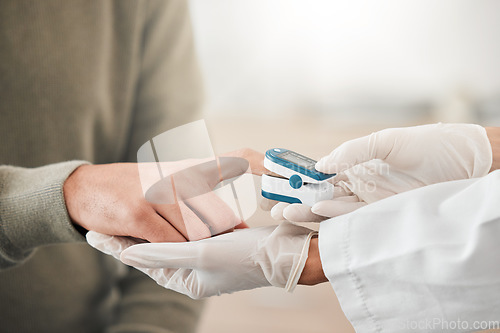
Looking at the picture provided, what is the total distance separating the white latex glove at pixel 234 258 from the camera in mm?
539

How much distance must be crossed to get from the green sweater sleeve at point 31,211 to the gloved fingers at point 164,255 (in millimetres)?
206

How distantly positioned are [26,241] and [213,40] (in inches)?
47.2

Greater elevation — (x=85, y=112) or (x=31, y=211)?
(x=85, y=112)

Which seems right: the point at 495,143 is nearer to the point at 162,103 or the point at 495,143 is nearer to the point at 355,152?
the point at 355,152

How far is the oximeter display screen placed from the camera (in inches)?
21.4

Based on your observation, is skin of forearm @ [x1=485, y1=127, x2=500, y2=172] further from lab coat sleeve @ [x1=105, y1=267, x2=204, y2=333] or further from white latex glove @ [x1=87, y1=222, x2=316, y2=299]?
lab coat sleeve @ [x1=105, y1=267, x2=204, y2=333]

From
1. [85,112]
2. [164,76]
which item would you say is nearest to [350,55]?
[164,76]

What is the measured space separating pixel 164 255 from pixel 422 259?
1.02ft

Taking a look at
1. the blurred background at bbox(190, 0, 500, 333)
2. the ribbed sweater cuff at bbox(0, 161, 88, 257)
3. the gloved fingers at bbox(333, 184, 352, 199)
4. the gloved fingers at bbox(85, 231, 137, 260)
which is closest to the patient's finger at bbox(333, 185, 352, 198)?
the gloved fingers at bbox(333, 184, 352, 199)

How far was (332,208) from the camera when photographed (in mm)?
552

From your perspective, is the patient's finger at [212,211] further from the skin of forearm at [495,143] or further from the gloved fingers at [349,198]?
the skin of forearm at [495,143]

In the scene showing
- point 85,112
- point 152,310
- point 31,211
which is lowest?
point 152,310

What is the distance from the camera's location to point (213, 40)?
173 cm

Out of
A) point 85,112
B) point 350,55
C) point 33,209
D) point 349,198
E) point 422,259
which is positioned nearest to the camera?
point 422,259
